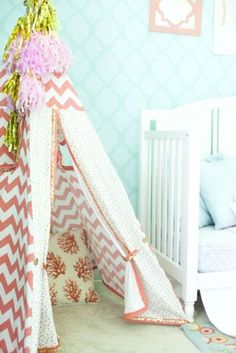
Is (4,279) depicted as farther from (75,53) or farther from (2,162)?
(75,53)

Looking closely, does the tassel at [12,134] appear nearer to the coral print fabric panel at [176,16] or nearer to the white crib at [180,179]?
the white crib at [180,179]

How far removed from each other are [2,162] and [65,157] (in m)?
0.76

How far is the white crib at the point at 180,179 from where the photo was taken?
216 cm

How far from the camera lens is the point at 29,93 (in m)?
1.84

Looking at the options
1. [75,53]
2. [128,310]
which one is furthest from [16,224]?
[75,53]

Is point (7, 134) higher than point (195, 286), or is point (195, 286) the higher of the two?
point (7, 134)

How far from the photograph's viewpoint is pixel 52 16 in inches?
76.1

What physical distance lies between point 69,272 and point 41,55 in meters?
1.18

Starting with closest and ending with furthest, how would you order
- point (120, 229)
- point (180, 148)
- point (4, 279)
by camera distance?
point (4, 279) → point (120, 229) → point (180, 148)

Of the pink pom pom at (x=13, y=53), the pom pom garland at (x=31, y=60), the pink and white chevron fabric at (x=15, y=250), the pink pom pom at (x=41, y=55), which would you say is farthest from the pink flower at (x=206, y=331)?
the pink pom pom at (x=13, y=53)

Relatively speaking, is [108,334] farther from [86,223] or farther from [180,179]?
[180,179]

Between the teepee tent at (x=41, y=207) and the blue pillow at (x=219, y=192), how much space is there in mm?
489

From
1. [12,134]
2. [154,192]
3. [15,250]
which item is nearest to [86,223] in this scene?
[154,192]

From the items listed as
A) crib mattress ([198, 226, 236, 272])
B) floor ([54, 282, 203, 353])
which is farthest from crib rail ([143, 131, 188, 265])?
floor ([54, 282, 203, 353])
